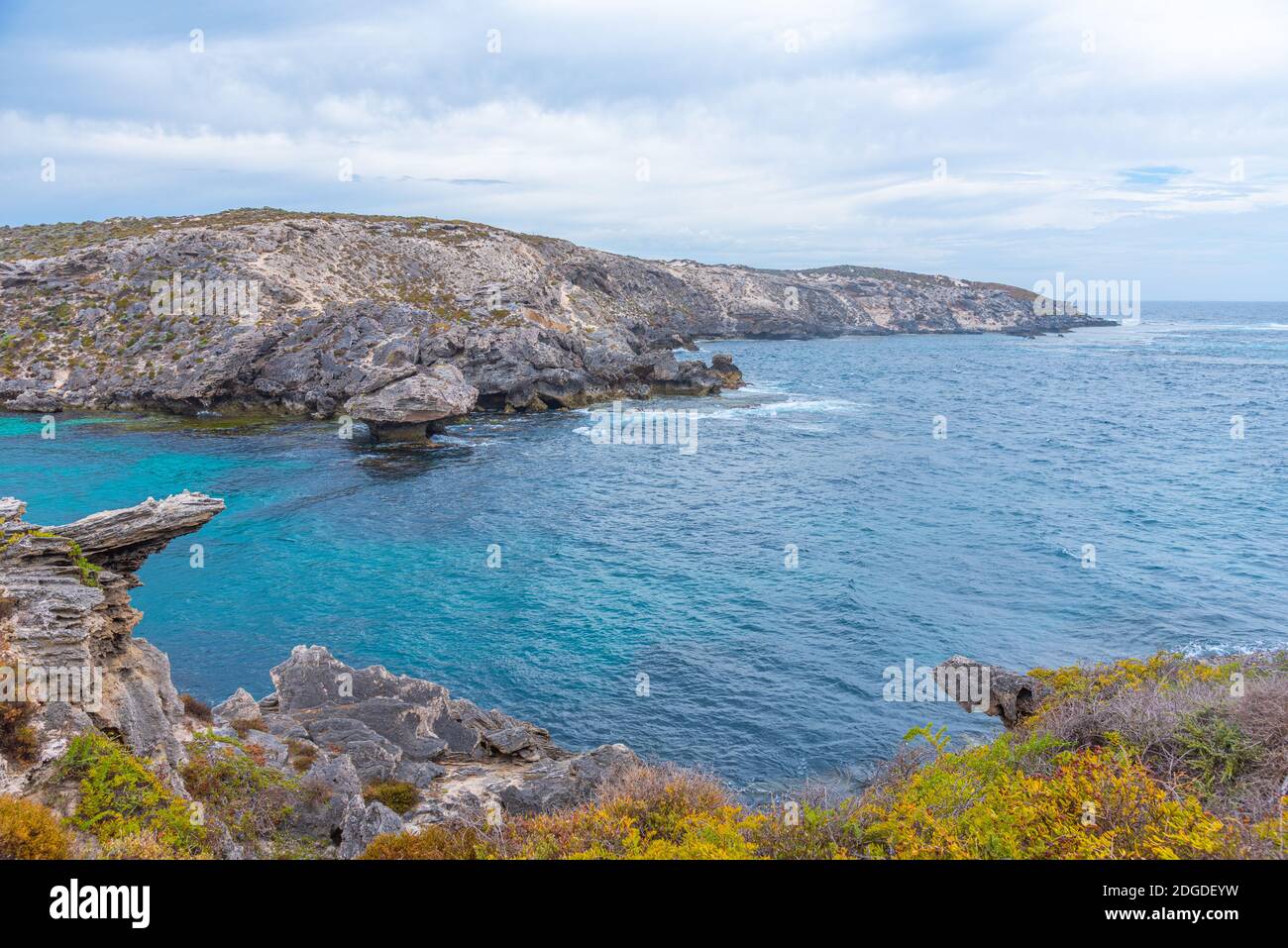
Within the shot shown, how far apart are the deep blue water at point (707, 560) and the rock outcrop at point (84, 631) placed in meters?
9.50

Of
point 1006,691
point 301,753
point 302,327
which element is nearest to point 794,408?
point 302,327

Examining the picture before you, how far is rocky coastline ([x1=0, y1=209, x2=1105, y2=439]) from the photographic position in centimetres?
6450

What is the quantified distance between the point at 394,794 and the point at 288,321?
220ft

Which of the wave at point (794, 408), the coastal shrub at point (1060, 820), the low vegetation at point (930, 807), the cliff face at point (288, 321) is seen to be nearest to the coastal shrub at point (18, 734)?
the low vegetation at point (930, 807)

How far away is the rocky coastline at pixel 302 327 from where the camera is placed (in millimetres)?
64500

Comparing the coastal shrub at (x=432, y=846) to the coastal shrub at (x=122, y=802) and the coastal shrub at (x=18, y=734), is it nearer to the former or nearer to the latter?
the coastal shrub at (x=122, y=802)

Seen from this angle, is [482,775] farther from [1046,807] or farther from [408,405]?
[408,405]

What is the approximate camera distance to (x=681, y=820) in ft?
35.3

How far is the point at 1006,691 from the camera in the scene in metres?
17.4

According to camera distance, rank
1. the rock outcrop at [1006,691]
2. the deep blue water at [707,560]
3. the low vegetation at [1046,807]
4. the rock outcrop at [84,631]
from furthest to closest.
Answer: the deep blue water at [707,560] → the rock outcrop at [1006,691] → the rock outcrop at [84,631] → the low vegetation at [1046,807]

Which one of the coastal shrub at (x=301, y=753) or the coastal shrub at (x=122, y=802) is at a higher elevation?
the coastal shrub at (x=122, y=802)

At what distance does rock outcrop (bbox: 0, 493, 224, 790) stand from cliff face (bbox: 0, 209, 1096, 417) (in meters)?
44.2

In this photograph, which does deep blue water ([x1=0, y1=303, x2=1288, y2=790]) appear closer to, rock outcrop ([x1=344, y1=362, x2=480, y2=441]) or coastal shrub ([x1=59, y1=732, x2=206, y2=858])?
rock outcrop ([x1=344, y1=362, x2=480, y2=441])
